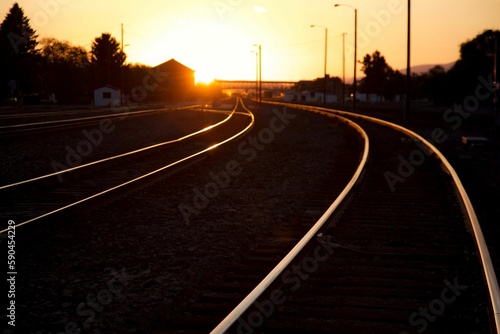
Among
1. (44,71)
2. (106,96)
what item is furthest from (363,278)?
(44,71)

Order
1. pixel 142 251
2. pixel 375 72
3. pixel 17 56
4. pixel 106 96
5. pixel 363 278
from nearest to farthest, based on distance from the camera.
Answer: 1. pixel 363 278
2. pixel 142 251
3. pixel 106 96
4. pixel 17 56
5. pixel 375 72

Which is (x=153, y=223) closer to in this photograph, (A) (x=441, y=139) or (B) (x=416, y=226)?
(B) (x=416, y=226)

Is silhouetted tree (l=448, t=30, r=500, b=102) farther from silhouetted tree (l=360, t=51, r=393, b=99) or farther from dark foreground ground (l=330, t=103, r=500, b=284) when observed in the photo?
silhouetted tree (l=360, t=51, r=393, b=99)

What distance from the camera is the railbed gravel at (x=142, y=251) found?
16.1 ft

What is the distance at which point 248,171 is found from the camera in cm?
1402

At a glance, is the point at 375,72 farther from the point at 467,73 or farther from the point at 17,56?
the point at 17,56

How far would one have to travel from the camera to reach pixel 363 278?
5613mm

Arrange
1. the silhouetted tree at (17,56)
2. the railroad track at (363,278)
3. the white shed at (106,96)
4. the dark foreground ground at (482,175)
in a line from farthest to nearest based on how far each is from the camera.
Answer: the white shed at (106,96) → the silhouetted tree at (17,56) → the dark foreground ground at (482,175) → the railroad track at (363,278)

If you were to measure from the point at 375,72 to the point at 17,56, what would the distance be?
116 m

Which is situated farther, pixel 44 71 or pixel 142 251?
pixel 44 71

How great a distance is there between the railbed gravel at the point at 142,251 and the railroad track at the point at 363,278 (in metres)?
0.39

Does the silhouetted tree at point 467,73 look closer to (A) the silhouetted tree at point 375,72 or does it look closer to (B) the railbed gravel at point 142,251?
(B) the railbed gravel at point 142,251

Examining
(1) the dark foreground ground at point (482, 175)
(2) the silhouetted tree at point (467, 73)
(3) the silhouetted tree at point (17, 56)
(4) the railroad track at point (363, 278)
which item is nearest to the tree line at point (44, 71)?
(3) the silhouetted tree at point (17, 56)

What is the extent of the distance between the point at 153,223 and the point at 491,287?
4.87 m
